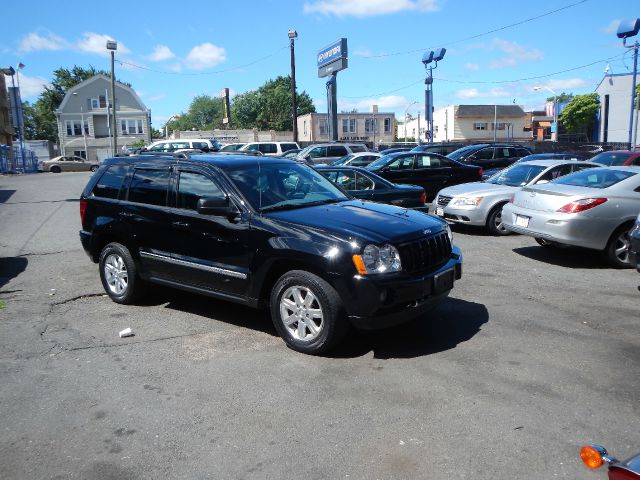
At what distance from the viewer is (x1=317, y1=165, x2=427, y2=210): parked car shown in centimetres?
1046

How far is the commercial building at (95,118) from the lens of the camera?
6259 centimetres

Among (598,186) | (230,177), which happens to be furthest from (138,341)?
(598,186)

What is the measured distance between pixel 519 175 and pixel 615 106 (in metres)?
56.0

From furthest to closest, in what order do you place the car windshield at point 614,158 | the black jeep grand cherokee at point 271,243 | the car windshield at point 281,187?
the car windshield at point 614,158, the car windshield at point 281,187, the black jeep grand cherokee at point 271,243

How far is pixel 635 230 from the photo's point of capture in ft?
21.6

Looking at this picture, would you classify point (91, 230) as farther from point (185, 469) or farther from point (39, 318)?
point (185, 469)

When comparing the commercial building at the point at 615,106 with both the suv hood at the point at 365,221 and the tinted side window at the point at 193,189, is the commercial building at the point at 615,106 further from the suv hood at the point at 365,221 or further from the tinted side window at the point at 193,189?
the tinted side window at the point at 193,189

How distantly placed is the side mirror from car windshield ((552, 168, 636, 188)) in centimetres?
607

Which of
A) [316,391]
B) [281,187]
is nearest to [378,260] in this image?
[316,391]

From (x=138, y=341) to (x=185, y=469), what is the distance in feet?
7.82

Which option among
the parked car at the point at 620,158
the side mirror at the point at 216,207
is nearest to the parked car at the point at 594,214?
the side mirror at the point at 216,207

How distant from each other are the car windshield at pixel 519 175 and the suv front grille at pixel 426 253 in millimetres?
6719

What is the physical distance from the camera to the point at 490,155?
20.5m

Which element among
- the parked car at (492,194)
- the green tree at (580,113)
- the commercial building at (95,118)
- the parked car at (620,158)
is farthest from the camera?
the green tree at (580,113)
